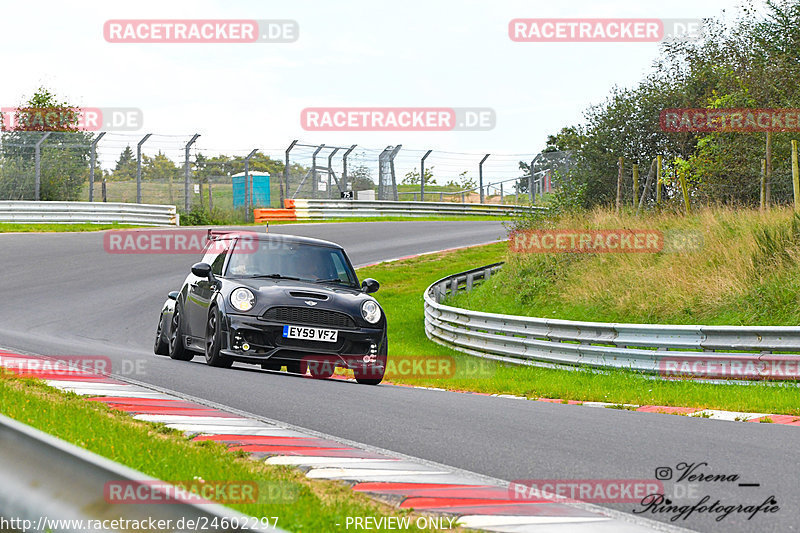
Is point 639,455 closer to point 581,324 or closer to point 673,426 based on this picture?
point 673,426

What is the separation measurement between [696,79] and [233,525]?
40796 millimetres

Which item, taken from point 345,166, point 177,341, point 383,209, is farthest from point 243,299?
point 383,209

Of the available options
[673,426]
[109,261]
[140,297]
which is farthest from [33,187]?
[673,426]

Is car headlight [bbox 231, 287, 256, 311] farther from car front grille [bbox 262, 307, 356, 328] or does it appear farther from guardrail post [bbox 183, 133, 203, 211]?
guardrail post [bbox 183, 133, 203, 211]

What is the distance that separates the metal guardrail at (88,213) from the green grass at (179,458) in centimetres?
2572

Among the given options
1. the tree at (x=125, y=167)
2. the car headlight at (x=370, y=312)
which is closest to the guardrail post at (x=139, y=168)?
Answer: the tree at (x=125, y=167)

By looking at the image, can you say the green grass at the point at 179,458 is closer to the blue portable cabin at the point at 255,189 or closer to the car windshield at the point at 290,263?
the car windshield at the point at 290,263

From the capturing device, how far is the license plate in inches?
425

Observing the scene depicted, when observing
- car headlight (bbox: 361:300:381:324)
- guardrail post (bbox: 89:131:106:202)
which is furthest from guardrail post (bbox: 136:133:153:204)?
car headlight (bbox: 361:300:381:324)

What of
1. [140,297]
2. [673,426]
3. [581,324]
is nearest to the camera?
[673,426]

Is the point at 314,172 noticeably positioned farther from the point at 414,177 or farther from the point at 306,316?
the point at 306,316

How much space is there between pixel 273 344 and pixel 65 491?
24.6 feet

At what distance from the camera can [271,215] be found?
38.2 meters

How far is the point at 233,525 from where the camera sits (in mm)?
2658
